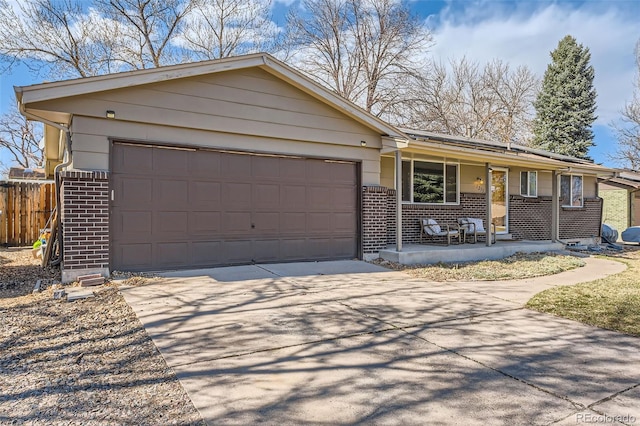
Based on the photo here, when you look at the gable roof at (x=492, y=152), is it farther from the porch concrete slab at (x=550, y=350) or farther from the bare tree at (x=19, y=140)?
the bare tree at (x=19, y=140)

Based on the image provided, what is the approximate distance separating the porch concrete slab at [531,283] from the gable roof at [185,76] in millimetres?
3626

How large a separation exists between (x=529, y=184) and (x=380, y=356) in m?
11.9

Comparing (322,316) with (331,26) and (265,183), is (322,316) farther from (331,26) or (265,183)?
(331,26)

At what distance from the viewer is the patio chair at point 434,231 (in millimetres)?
10336

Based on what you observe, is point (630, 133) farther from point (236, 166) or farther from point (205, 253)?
point (205, 253)

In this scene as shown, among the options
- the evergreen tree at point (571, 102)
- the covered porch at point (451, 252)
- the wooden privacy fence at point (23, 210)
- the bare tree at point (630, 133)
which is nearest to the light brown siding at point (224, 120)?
the covered porch at point (451, 252)

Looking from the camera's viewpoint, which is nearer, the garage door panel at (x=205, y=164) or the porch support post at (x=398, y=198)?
the garage door panel at (x=205, y=164)

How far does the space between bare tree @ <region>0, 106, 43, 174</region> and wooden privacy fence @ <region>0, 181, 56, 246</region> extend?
677 inches

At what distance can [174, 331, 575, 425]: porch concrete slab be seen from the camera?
2.58 meters

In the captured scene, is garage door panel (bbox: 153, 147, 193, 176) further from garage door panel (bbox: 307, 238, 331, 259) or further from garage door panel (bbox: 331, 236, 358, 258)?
garage door panel (bbox: 331, 236, 358, 258)

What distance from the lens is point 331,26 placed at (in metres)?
22.8

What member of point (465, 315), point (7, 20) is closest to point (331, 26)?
point (7, 20)

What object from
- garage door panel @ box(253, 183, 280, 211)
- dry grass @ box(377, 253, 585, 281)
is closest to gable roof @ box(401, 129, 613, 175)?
dry grass @ box(377, 253, 585, 281)

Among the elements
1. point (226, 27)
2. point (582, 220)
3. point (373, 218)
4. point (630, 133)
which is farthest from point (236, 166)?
point (630, 133)
